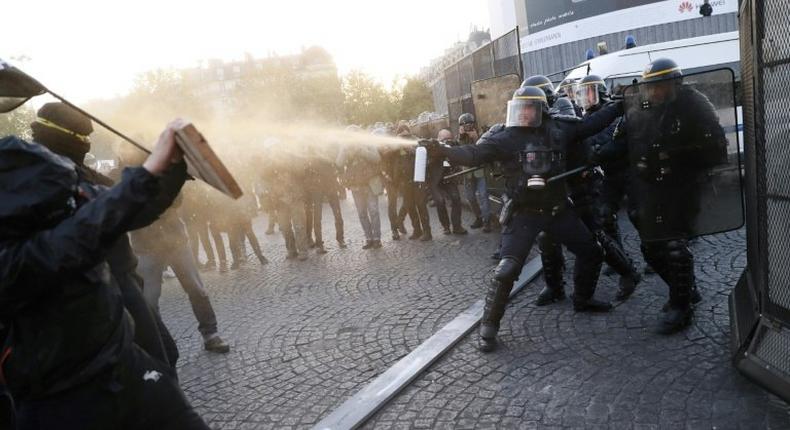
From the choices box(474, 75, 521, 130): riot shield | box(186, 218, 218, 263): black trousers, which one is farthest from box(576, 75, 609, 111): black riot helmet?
box(186, 218, 218, 263): black trousers

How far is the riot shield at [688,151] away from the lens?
3.77 m

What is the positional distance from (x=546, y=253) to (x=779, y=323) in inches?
88.8

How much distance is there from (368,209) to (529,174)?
16.2ft

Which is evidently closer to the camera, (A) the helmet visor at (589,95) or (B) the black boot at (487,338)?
(B) the black boot at (487,338)

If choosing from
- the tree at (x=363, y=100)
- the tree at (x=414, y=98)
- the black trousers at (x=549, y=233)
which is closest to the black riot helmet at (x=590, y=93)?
the black trousers at (x=549, y=233)

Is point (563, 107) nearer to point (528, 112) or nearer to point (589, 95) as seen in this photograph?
point (589, 95)

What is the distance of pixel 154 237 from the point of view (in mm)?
4535

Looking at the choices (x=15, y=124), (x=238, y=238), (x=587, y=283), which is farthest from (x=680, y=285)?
(x=15, y=124)

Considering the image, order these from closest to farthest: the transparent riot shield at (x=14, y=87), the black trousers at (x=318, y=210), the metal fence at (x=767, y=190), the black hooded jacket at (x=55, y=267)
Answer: the black hooded jacket at (x=55, y=267)
the transparent riot shield at (x=14, y=87)
the metal fence at (x=767, y=190)
the black trousers at (x=318, y=210)

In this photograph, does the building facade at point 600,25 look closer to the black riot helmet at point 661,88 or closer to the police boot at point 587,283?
the police boot at point 587,283

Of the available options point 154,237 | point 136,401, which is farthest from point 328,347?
point 136,401

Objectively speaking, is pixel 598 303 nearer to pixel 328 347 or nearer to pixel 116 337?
pixel 328 347

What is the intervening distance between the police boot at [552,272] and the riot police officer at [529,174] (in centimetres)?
51

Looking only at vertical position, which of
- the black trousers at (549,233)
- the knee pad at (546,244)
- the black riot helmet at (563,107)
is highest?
the black riot helmet at (563,107)
